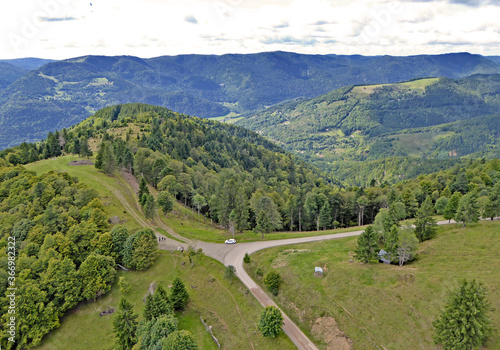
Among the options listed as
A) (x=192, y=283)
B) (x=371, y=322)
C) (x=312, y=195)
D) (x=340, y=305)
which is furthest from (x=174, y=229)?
(x=371, y=322)

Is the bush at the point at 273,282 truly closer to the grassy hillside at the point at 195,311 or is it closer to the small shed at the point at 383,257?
the grassy hillside at the point at 195,311

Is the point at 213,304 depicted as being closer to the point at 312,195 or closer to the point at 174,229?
the point at 174,229

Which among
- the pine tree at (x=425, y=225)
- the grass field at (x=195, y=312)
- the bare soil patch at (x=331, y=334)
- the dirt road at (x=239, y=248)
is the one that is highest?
the pine tree at (x=425, y=225)

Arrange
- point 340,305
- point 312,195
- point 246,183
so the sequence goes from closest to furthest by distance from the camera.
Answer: point 340,305, point 312,195, point 246,183

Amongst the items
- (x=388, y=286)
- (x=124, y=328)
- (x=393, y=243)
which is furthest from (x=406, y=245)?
(x=124, y=328)

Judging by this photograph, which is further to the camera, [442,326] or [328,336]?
[328,336]

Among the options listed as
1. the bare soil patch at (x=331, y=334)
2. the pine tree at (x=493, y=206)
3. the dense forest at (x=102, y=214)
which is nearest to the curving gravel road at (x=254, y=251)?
the bare soil patch at (x=331, y=334)
